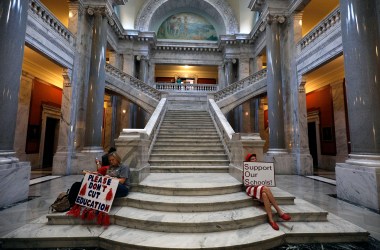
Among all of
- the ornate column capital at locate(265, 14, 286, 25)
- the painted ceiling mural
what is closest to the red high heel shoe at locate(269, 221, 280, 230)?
the ornate column capital at locate(265, 14, 286, 25)

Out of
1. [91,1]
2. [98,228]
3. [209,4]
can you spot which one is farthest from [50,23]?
[209,4]

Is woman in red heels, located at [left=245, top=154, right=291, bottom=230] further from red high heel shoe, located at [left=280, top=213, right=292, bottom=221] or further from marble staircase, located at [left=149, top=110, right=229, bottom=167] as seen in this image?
marble staircase, located at [left=149, top=110, right=229, bottom=167]

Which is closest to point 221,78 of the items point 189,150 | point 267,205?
point 189,150

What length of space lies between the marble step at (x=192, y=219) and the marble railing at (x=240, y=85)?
32.1 feet

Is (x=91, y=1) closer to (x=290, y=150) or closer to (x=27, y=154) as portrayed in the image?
(x=27, y=154)

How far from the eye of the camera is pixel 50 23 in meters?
7.87

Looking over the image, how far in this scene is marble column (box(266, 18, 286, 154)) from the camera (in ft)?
31.6

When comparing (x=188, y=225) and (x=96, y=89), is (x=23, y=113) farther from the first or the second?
(x=188, y=225)

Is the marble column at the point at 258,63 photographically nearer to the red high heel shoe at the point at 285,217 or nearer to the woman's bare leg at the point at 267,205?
the woman's bare leg at the point at 267,205

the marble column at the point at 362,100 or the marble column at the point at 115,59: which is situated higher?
the marble column at the point at 115,59

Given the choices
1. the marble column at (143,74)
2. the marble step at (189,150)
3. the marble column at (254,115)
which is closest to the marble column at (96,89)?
the marble step at (189,150)

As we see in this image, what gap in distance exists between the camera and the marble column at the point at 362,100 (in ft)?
15.2

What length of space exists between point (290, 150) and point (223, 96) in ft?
18.0

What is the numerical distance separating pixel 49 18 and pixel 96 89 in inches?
126
